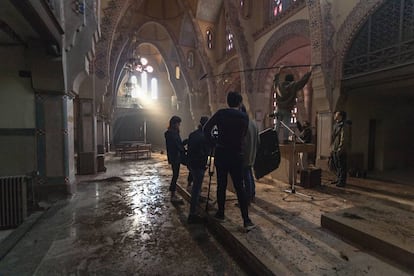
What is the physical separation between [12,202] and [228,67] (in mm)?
11327

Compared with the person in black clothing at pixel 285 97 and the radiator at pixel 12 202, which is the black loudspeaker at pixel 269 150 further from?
the radiator at pixel 12 202

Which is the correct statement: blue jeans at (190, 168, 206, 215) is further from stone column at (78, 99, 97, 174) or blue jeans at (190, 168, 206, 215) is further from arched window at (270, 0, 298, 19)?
arched window at (270, 0, 298, 19)

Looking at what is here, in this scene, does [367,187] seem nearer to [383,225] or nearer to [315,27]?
[383,225]

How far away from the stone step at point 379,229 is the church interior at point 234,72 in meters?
0.10

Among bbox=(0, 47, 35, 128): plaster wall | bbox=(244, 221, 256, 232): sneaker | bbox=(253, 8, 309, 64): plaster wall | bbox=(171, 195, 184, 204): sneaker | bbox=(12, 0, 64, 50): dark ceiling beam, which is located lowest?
bbox=(171, 195, 184, 204): sneaker

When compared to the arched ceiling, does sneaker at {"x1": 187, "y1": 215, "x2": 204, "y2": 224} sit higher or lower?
lower

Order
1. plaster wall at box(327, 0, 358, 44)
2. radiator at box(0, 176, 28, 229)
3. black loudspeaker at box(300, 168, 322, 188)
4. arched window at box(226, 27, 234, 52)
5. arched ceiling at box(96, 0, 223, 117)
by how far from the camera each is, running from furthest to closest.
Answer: arched window at box(226, 27, 234, 52) → arched ceiling at box(96, 0, 223, 117) → plaster wall at box(327, 0, 358, 44) → black loudspeaker at box(300, 168, 322, 188) → radiator at box(0, 176, 28, 229)

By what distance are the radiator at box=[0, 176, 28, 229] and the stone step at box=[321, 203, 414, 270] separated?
464cm

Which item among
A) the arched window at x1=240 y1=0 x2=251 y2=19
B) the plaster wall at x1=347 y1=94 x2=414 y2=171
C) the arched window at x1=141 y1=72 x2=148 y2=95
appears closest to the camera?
the plaster wall at x1=347 y1=94 x2=414 y2=171

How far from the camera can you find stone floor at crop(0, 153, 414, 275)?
2.44 meters

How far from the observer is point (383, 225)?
295 centimetres

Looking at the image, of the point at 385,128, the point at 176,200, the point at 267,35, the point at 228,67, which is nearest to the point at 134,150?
the point at 228,67

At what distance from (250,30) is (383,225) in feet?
32.3

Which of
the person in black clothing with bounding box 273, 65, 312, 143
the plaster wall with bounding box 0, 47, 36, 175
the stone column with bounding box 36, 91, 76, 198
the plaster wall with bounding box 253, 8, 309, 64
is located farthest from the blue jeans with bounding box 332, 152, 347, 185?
the plaster wall with bounding box 0, 47, 36, 175
